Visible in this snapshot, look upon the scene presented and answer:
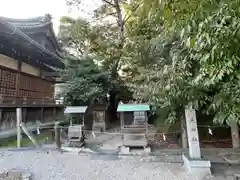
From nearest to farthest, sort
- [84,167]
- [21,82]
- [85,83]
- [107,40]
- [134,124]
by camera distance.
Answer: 1. [84,167]
2. [134,124]
3. [21,82]
4. [85,83]
5. [107,40]

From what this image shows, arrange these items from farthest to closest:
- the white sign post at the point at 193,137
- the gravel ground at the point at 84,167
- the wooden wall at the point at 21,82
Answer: the wooden wall at the point at 21,82 → the white sign post at the point at 193,137 → the gravel ground at the point at 84,167

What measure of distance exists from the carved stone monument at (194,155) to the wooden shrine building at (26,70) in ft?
21.8

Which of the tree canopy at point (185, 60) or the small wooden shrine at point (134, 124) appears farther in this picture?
the small wooden shrine at point (134, 124)

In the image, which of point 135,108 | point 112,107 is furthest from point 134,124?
point 112,107

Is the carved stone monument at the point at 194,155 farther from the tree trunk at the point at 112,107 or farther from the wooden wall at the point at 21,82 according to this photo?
the tree trunk at the point at 112,107

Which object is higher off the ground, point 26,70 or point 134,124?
point 26,70

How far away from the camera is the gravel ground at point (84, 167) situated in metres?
4.87

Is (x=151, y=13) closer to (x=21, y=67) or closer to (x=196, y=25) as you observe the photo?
(x=196, y=25)

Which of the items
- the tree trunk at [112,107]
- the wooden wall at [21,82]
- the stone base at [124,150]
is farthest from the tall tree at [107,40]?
the stone base at [124,150]

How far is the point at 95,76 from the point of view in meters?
10.8

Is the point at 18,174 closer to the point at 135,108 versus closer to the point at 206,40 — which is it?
the point at 135,108

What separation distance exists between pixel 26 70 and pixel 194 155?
9777 millimetres

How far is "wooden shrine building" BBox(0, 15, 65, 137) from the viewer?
8.23m

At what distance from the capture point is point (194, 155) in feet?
17.5
